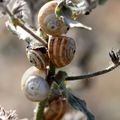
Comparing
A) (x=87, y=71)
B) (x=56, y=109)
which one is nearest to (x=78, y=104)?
(x=56, y=109)

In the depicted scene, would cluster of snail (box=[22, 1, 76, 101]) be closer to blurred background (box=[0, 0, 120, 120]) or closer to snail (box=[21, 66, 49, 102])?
snail (box=[21, 66, 49, 102])

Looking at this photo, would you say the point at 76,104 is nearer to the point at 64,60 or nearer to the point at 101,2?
the point at 64,60

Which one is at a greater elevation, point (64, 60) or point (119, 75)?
point (64, 60)

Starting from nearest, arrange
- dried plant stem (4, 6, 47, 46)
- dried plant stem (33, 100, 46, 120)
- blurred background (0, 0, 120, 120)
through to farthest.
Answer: dried plant stem (4, 6, 47, 46) → dried plant stem (33, 100, 46, 120) → blurred background (0, 0, 120, 120)

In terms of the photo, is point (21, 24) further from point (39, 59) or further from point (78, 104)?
point (78, 104)

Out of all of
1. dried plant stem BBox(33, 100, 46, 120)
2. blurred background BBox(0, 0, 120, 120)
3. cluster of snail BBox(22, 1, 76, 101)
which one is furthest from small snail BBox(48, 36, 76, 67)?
blurred background BBox(0, 0, 120, 120)

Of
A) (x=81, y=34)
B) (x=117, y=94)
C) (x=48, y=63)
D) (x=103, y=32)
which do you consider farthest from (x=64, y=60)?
(x=103, y=32)

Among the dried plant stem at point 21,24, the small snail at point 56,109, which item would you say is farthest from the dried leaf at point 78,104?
the dried plant stem at point 21,24
